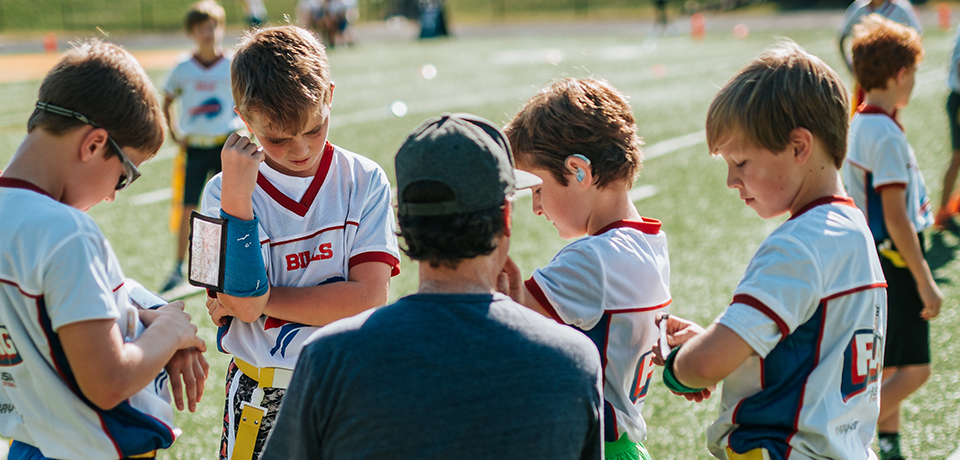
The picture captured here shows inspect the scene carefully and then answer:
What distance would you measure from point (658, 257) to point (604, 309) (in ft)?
0.93

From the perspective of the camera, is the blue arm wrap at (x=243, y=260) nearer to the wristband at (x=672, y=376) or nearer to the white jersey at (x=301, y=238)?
the white jersey at (x=301, y=238)

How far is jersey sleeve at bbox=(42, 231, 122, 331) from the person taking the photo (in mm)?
1713

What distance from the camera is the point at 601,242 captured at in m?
2.09

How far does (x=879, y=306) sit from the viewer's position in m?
2.00

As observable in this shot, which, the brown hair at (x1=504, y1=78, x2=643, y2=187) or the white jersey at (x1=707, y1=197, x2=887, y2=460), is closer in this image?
the white jersey at (x1=707, y1=197, x2=887, y2=460)

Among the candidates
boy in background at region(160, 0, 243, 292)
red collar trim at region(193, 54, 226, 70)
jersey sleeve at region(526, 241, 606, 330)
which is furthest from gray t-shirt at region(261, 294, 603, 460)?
red collar trim at region(193, 54, 226, 70)

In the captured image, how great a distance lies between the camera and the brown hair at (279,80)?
217 cm

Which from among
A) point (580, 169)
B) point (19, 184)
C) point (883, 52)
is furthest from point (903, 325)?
point (19, 184)

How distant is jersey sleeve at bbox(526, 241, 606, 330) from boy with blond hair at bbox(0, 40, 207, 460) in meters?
0.91

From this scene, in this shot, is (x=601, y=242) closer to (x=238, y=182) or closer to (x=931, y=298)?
(x=238, y=182)

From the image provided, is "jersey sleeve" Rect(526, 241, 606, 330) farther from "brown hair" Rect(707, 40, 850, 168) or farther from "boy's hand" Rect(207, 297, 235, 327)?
"boy's hand" Rect(207, 297, 235, 327)

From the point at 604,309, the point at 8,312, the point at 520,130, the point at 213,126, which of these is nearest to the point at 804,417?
the point at 604,309

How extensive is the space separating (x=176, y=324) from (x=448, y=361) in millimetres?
902

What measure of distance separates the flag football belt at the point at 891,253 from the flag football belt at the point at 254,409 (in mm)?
2857
